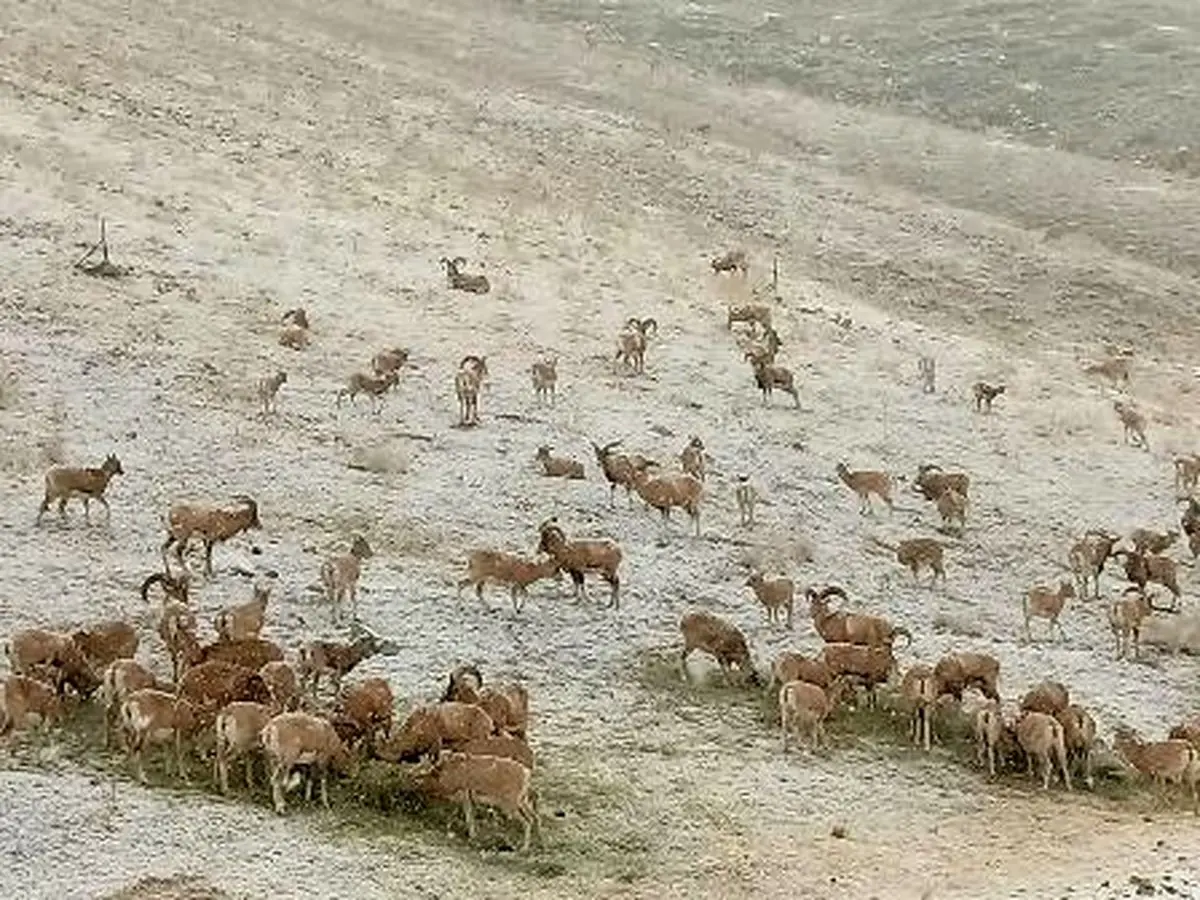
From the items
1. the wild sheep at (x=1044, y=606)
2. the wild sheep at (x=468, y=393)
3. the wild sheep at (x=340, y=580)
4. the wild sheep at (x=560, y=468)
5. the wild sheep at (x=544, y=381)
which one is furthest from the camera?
the wild sheep at (x=544, y=381)

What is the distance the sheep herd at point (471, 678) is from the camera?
49.5 ft

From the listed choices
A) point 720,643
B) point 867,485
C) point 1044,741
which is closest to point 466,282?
point 867,485

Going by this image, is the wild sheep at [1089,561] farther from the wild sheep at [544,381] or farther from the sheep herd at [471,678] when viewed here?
the wild sheep at [544,381]

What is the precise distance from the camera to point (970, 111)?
57.4m

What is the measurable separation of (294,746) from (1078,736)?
24.0 ft

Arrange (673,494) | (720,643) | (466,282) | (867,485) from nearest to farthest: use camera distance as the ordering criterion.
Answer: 1. (720,643)
2. (673,494)
3. (867,485)
4. (466,282)

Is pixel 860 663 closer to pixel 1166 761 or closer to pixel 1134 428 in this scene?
pixel 1166 761

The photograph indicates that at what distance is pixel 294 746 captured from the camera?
48.8 ft

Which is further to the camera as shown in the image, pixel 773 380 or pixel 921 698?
pixel 773 380

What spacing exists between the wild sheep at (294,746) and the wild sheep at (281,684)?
0.82 m

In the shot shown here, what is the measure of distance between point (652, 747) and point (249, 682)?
3.67m

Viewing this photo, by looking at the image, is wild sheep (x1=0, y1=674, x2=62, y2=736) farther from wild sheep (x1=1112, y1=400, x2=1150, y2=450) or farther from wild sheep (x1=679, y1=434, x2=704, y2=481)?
wild sheep (x1=1112, y1=400, x2=1150, y2=450)

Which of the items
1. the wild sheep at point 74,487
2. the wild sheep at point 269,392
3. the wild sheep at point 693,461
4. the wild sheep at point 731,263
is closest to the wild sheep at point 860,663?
the wild sheep at point 693,461

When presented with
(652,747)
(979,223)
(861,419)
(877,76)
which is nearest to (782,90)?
(877,76)
